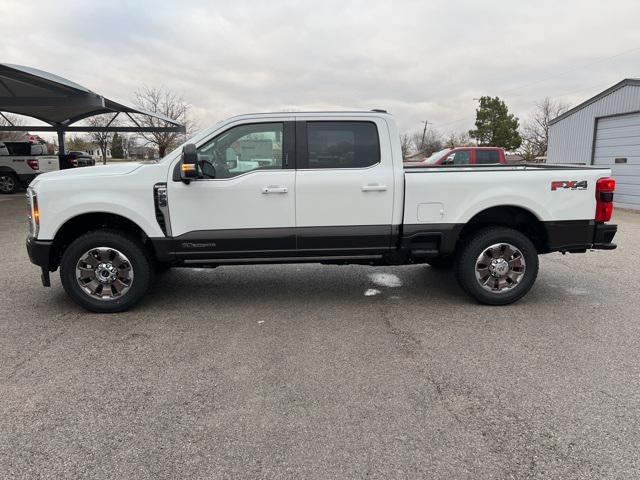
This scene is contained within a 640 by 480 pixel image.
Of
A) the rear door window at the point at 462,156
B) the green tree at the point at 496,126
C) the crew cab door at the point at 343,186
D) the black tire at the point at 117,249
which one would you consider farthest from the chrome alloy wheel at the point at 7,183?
the green tree at the point at 496,126

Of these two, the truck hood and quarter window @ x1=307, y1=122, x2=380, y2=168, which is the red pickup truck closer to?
quarter window @ x1=307, y1=122, x2=380, y2=168

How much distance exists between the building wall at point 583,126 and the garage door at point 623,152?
0.32 m

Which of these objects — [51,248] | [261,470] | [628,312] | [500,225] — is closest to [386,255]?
[500,225]

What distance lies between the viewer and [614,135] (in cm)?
1549

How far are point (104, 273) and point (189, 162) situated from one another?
1521 mm

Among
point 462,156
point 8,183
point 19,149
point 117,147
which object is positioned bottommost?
point 8,183

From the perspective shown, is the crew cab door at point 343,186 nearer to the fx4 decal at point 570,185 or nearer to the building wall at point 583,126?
the fx4 decal at point 570,185

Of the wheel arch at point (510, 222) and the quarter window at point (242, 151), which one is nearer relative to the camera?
the quarter window at point (242, 151)

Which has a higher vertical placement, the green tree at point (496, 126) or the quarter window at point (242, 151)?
the green tree at point (496, 126)

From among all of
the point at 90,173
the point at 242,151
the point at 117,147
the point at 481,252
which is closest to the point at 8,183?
the point at 90,173

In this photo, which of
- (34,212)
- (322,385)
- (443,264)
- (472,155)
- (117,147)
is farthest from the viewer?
(117,147)

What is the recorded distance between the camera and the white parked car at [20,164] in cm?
1702

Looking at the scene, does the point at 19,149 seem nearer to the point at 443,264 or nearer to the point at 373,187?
the point at 443,264

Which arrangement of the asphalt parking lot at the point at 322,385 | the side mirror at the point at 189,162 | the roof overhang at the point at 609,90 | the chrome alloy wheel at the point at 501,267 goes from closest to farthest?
1. the asphalt parking lot at the point at 322,385
2. the side mirror at the point at 189,162
3. the chrome alloy wheel at the point at 501,267
4. the roof overhang at the point at 609,90
